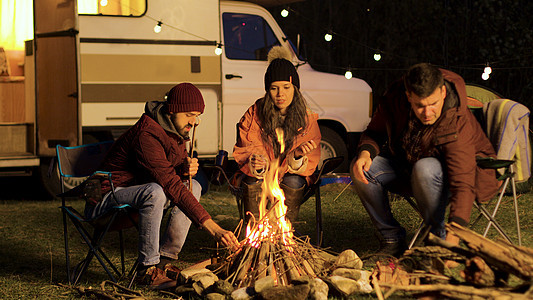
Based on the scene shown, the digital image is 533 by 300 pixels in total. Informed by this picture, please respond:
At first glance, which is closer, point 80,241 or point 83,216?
point 83,216

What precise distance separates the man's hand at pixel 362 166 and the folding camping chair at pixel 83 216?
1.24 m

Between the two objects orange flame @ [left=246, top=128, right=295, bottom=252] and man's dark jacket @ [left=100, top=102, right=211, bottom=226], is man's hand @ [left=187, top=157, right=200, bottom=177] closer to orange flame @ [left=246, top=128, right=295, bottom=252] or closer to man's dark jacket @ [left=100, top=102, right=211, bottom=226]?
man's dark jacket @ [left=100, top=102, right=211, bottom=226]

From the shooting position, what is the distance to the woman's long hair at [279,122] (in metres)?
4.35

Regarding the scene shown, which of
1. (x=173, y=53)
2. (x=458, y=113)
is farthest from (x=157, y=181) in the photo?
(x=173, y=53)

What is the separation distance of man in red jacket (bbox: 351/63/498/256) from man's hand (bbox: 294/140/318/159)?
0.34 metres

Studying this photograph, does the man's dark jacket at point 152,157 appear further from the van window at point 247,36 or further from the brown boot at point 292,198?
the van window at point 247,36

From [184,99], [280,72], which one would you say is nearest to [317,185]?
[280,72]

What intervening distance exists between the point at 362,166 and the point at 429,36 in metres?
8.55

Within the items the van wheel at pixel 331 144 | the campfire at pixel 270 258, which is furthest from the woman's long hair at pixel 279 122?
the van wheel at pixel 331 144

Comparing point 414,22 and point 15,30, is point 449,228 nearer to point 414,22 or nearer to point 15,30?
point 15,30

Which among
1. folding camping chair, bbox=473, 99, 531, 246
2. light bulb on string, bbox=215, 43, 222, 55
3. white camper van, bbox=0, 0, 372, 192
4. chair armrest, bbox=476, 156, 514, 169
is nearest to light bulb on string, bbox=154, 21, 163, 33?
white camper van, bbox=0, 0, 372, 192

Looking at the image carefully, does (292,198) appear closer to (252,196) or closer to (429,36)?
(252,196)

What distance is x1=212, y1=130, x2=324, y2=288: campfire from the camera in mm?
3387

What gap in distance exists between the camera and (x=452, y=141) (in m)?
3.37
